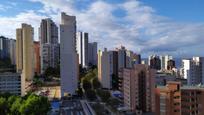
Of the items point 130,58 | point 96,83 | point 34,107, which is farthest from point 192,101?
point 130,58

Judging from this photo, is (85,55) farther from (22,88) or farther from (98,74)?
(22,88)

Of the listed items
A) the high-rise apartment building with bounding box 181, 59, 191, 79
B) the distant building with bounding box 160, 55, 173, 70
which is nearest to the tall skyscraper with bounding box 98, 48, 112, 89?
the high-rise apartment building with bounding box 181, 59, 191, 79

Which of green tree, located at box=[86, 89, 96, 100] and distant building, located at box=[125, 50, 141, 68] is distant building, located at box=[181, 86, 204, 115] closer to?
green tree, located at box=[86, 89, 96, 100]

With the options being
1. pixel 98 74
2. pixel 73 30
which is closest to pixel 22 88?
pixel 73 30

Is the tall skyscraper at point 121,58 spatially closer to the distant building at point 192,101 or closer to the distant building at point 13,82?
the distant building at point 13,82

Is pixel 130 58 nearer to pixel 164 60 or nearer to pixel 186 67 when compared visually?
pixel 164 60
